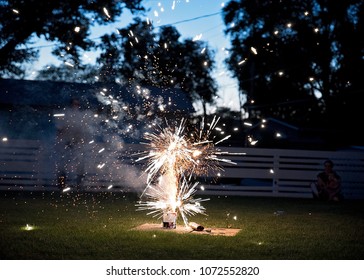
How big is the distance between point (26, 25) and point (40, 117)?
5.76m

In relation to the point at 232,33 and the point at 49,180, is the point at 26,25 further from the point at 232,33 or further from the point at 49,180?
the point at 232,33

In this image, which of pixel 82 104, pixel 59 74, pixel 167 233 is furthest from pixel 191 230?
pixel 59 74

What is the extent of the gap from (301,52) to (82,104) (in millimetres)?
14434

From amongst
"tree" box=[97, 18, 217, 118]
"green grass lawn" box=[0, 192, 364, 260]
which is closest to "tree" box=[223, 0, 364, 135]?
"tree" box=[97, 18, 217, 118]

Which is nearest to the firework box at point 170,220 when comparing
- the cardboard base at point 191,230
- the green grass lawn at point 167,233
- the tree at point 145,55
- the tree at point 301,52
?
the cardboard base at point 191,230

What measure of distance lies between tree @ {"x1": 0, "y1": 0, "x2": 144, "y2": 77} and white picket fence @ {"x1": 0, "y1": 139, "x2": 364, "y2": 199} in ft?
15.3

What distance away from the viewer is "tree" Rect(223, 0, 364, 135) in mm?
31672

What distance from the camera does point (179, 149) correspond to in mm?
9492

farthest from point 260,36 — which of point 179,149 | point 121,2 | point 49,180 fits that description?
point 179,149

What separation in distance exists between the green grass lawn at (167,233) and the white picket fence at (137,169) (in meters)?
3.13

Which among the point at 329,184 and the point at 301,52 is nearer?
the point at 329,184

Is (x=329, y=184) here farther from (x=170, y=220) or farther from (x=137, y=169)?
(x=170, y=220)

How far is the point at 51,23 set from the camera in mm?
20734

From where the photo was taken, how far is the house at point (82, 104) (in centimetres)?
2247
